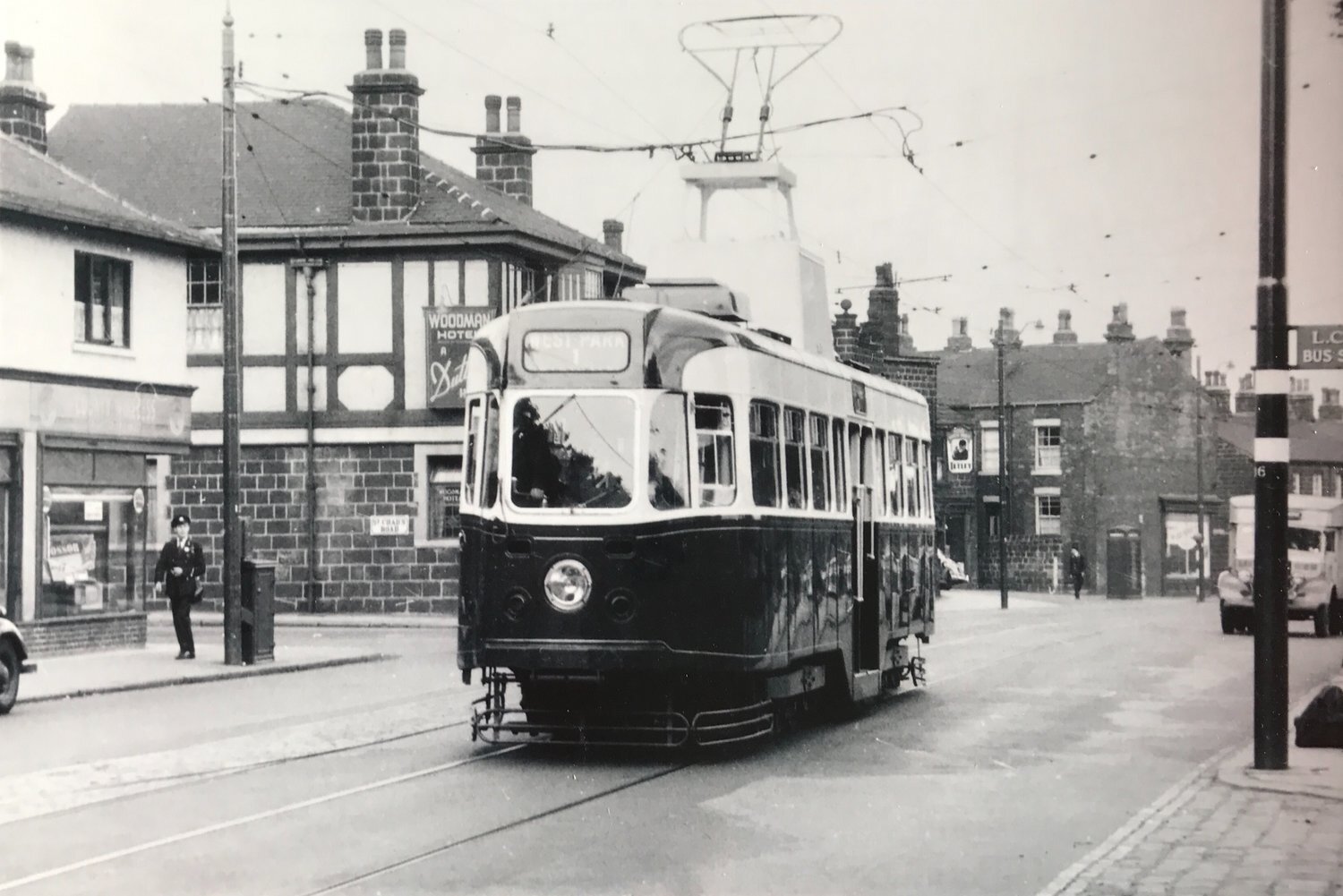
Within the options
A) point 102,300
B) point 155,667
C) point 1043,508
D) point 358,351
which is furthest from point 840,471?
point 1043,508

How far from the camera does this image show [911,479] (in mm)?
19891

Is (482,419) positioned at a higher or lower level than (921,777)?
higher

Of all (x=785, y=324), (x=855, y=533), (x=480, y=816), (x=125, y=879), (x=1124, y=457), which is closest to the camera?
(x=125, y=879)

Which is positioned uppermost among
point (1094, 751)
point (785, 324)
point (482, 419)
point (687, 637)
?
point (785, 324)

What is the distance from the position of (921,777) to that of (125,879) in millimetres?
5760

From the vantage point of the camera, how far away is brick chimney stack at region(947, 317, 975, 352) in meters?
80.1

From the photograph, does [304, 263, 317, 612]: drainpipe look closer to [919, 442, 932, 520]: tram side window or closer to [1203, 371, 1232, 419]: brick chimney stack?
[919, 442, 932, 520]: tram side window

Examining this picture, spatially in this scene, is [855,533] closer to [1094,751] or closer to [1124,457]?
[1094,751]

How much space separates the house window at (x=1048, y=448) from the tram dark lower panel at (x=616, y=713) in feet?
175

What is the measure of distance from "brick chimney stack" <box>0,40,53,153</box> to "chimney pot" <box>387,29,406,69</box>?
7409 mm

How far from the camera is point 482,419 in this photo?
1373 centimetres

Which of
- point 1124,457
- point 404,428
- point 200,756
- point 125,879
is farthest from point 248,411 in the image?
point 1124,457

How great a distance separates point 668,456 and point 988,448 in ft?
182

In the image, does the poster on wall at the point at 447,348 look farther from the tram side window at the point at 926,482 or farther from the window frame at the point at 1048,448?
the window frame at the point at 1048,448
